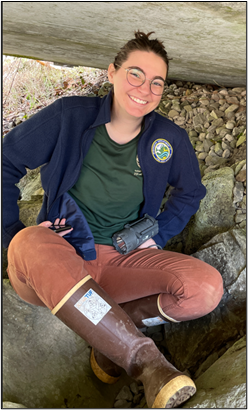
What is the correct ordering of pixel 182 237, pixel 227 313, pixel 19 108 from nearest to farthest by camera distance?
pixel 227 313 → pixel 182 237 → pixel 19 108

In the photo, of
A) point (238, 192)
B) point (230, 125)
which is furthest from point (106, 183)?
point (230, 125)

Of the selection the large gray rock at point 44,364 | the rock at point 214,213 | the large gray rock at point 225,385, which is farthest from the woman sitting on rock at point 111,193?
the rock at point 214,213

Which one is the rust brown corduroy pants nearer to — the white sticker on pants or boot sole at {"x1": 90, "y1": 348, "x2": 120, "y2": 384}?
the white sticker on pants

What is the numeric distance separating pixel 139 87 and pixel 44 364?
5.64ft

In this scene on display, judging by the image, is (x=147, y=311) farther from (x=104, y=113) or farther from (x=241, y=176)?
(x=241, y=176)

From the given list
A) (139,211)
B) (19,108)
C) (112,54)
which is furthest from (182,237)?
(19,108)

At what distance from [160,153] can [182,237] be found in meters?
1.06

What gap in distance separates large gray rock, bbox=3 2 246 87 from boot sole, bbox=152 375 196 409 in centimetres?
177

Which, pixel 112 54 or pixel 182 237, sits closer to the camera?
pixel 182 237

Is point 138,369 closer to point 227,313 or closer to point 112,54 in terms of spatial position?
point 227,313

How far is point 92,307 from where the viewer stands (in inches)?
61.0

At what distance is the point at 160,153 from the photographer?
2.10 meters

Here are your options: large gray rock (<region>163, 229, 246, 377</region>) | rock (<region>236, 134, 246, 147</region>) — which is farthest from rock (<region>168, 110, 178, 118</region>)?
large gray rock (<region>163, 229, 246, 377</region>)

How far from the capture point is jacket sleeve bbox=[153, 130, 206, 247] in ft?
7.29
